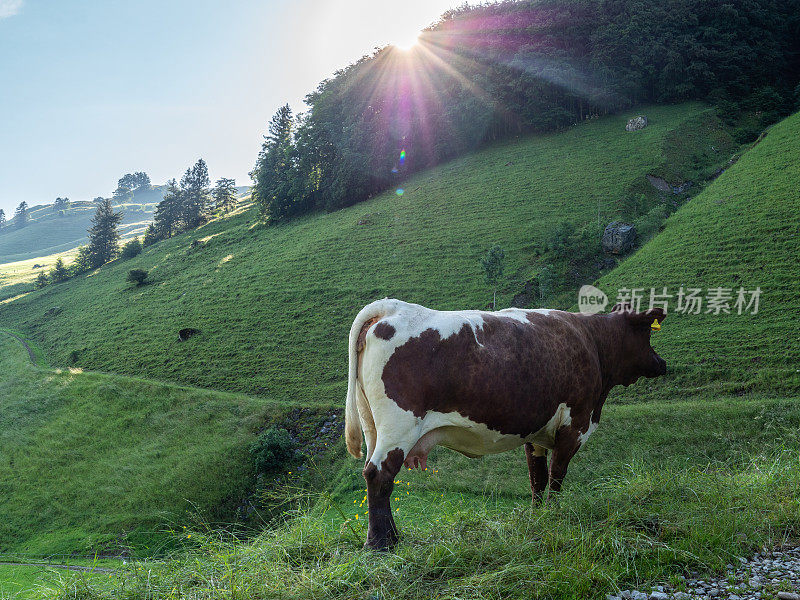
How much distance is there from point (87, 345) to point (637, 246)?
42155 mm

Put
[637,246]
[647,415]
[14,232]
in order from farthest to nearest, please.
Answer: [14,232] → [637,246] → [647,415]

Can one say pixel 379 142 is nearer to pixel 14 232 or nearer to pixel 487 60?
pixel 487 60

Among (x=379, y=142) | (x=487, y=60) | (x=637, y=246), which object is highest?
(x=487, y=60)

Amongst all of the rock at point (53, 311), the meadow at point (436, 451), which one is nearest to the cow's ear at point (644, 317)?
the meadow at point (436, 451)

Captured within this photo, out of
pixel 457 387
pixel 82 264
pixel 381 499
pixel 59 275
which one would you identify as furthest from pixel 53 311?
pixel 457 387

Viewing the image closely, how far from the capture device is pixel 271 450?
2072 cm

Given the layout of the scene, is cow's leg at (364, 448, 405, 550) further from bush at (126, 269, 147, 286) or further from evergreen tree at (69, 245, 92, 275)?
evergreen tree at (69, 245, 92, 275)

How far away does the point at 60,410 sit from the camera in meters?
29.2

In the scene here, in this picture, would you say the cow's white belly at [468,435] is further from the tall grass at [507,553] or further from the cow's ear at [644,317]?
the cow's ear at [644,317]

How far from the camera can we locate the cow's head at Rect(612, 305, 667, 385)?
A: 7387mm

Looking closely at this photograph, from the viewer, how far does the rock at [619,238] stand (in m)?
32.7

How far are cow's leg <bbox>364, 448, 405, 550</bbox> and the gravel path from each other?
2.09 metres

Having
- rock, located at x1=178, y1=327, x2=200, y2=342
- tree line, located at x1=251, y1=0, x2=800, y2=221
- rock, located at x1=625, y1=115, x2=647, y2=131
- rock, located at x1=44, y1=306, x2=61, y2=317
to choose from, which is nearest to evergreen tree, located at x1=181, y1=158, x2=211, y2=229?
tree line, located at x1=251, y1=0, x2=800, y2=221

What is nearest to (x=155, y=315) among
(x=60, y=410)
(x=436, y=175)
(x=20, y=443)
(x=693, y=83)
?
Result: (x=60, y=410)
